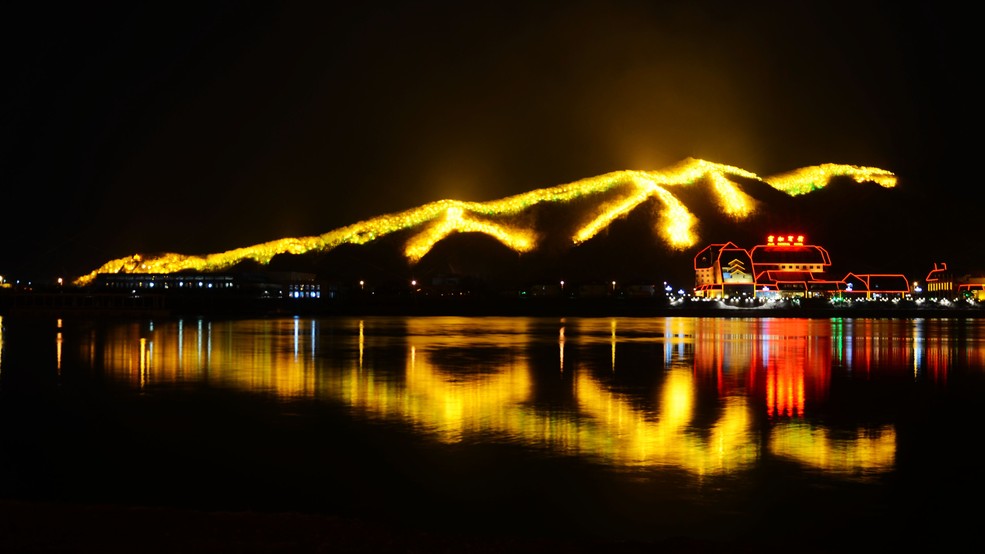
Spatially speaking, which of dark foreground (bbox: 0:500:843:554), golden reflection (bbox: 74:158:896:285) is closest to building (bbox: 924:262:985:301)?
golden reflection (bbox: 74:158:896:285)

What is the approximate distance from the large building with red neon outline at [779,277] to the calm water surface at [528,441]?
62.2m

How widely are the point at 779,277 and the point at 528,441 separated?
81130mm

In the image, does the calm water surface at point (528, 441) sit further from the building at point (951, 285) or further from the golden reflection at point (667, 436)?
the building at point (951, 285)

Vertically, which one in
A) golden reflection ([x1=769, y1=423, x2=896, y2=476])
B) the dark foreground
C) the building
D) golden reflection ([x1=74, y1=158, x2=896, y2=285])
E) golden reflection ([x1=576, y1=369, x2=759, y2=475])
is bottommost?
golden reflection ([x1=769, y1=423, x2=896, y2=476])

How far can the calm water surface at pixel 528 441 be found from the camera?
8.90 meters

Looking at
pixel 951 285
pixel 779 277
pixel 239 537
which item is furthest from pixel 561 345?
pixel 951 285

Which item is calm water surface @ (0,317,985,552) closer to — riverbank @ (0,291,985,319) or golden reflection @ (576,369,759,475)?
golden reflection @ (576,369,759,475)

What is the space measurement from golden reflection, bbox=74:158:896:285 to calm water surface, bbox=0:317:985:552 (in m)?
77.8

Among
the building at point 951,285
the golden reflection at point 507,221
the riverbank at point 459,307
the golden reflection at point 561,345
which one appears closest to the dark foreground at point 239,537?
the golden reflection at point 561,345

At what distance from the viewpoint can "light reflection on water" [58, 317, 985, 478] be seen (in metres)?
12.2

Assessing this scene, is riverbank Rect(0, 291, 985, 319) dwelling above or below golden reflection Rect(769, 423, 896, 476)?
above

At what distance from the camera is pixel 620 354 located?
86.1 ft

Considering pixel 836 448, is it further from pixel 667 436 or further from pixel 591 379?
pixel 591 379

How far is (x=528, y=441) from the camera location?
12320mm
